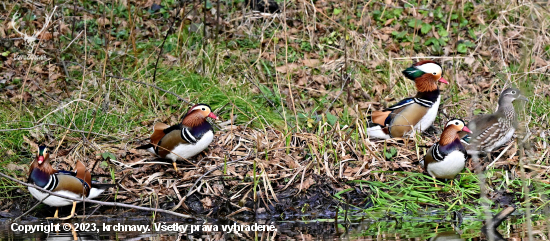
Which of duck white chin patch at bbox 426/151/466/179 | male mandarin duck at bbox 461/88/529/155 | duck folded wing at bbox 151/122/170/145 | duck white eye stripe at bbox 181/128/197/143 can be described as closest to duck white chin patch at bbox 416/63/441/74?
male mandarin duck at bbox 461/88/529/155

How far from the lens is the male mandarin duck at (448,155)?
194 inches

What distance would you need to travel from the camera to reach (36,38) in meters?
7.51

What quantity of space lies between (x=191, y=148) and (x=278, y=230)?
1.24 meters

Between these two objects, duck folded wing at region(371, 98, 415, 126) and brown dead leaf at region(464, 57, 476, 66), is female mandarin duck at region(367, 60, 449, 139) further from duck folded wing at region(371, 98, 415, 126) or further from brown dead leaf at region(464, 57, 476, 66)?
brown dead leaf at region(464, 57, 476, 66)

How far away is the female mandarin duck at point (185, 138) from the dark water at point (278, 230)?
2.10ft

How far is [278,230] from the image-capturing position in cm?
455

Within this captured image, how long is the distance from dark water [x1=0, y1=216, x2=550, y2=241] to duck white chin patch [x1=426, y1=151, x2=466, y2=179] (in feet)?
1.39

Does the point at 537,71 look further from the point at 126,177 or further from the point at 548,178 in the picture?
the point at 126,177

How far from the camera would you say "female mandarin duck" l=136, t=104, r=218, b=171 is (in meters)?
5.31

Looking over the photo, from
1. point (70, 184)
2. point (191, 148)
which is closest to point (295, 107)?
point (191, 148)

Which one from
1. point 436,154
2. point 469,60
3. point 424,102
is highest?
point 469,60

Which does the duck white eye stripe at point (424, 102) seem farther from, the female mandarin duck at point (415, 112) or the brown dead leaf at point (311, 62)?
the brown dead leaf at point (311, 62)

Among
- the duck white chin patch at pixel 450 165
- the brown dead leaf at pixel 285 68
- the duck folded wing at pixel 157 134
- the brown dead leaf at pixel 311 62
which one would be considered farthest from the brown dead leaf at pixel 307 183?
the brown dead leaf at pixel 311 62

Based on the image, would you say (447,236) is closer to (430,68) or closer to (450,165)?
(450,165)
